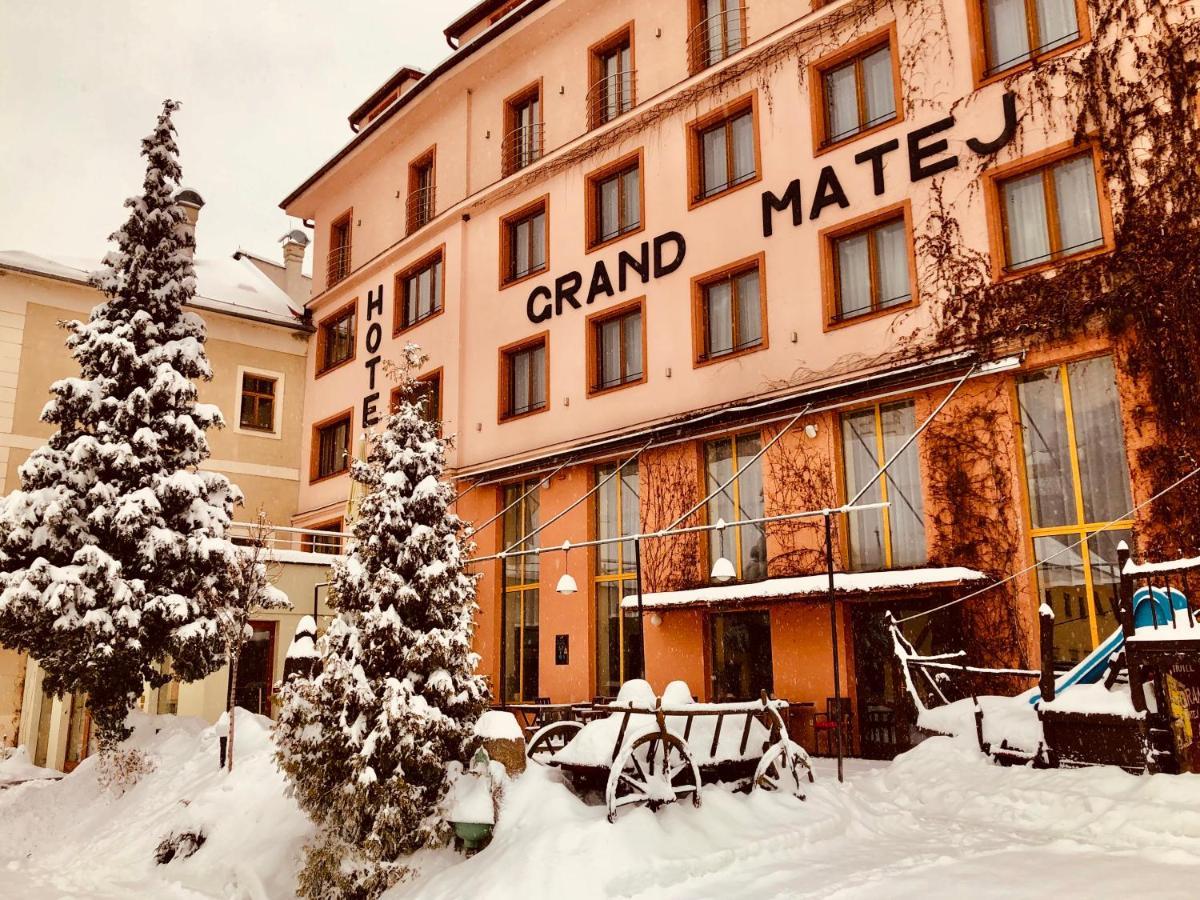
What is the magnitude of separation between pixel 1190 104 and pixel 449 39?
18.5 metres

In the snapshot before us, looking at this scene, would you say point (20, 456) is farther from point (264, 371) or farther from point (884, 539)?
point (884, 539)

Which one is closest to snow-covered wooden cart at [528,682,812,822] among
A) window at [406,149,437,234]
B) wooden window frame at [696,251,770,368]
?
wooden window frame at [696,251,770,368]

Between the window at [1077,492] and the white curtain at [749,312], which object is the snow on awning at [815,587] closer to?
the window at [1077,492]

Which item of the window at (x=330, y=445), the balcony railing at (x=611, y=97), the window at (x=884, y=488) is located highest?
the balcony railing at (x=611, y=97)

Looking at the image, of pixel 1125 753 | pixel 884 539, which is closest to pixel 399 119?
pixel 884 539

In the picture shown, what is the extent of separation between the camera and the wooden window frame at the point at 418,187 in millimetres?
24531

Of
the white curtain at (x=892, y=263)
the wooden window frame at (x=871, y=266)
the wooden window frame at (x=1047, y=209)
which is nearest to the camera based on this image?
the wooden window frame at (x=1047, y=209)

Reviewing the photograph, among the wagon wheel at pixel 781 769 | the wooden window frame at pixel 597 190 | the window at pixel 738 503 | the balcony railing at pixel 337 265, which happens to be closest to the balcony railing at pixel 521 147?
the wooden window frame at pixel 597 190

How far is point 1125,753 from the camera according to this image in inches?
364

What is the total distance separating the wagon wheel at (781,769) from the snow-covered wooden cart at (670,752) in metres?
0.01

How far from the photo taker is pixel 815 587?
1420cm

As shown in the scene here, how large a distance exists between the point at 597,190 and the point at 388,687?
1364 cm

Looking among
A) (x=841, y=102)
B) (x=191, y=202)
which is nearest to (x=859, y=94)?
(x=841, y=102)

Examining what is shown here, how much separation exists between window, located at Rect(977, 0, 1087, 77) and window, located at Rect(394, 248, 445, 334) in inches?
520
